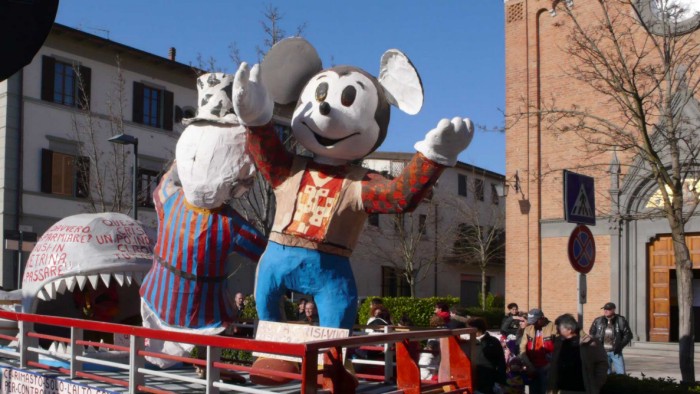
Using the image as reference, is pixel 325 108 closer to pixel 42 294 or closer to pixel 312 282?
pixel 312 282

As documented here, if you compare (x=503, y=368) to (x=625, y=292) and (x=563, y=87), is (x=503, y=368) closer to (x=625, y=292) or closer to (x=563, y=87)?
(x=625, y=292)

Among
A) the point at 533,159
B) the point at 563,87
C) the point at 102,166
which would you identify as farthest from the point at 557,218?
the point at 102,166

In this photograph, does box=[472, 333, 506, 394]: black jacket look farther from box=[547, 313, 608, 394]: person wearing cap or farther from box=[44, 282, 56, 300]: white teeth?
box=[44, 282, 56, 300]: white teeth

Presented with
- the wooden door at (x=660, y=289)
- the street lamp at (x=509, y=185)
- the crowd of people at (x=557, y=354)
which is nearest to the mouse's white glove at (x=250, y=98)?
the crowd of people at (x=557, y=354)

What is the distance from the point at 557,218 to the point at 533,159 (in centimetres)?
155

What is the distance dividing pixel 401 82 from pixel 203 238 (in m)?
1.88

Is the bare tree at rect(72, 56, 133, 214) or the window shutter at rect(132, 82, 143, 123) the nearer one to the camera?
the bare tree at rect(72, 56, 133, 214)

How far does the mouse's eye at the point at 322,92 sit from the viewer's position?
18.7 feet

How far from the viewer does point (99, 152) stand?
2361 cm

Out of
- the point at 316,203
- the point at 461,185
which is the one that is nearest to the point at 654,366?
the point at 316,203

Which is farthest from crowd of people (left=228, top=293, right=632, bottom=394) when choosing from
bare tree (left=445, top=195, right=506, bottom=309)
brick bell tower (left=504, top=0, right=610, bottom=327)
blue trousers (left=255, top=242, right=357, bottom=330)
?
bare tree (left=445, top=195, right=506, bottom=309)

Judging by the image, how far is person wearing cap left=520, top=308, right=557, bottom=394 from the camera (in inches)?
356

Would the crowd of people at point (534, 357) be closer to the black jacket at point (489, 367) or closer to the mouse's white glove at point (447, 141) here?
the black jacket at point (489, 367)

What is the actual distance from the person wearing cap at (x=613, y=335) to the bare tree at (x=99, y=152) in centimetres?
1342
